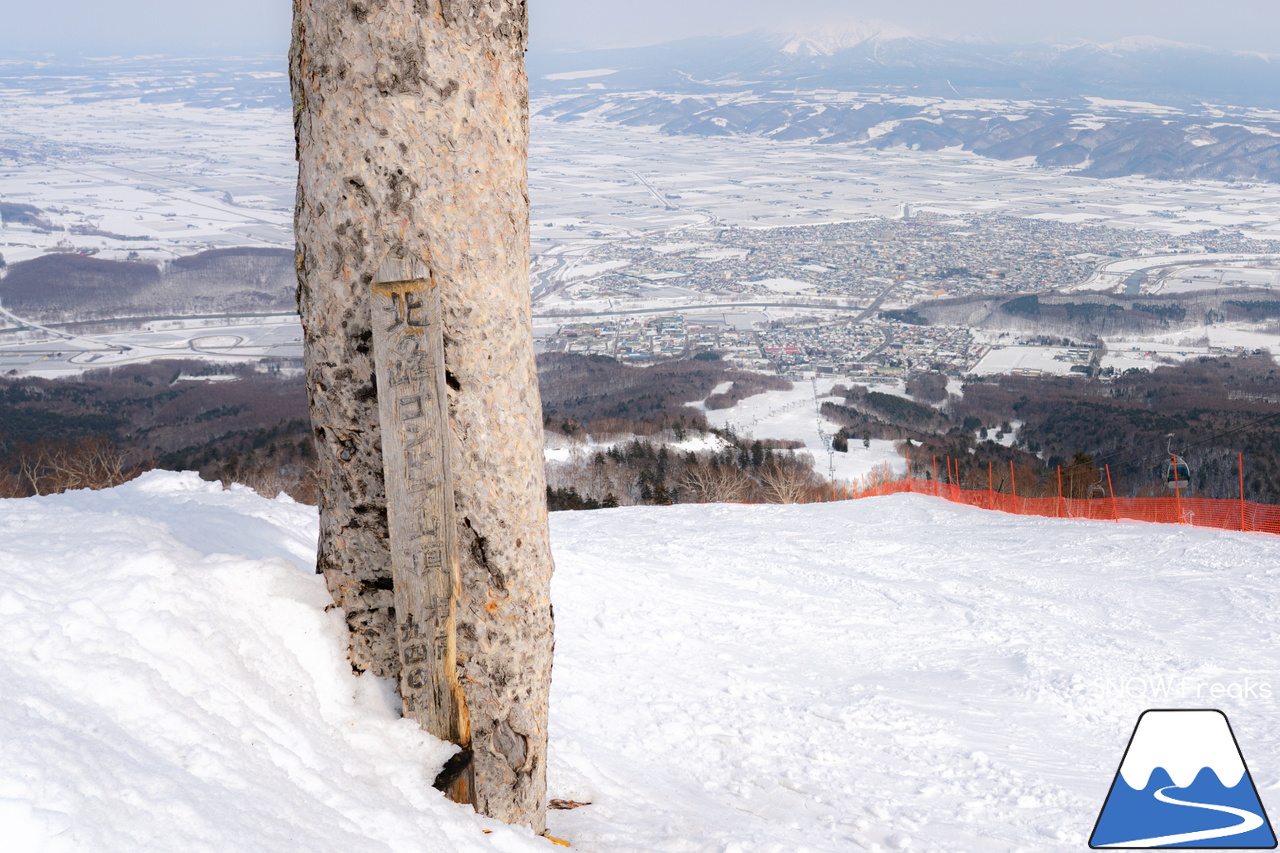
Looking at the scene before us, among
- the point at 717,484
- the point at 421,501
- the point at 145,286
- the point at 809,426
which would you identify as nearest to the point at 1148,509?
the point at 717,484

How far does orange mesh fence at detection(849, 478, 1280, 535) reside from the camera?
47.8 feet

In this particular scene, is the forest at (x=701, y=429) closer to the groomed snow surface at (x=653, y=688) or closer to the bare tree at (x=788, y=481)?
the bare tree at (x=788, y=481)

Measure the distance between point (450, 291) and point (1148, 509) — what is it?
1834 centimetres

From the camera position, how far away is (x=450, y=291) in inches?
106

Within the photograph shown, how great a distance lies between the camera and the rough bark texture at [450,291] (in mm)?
2623

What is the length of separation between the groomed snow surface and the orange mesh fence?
12.7 feet

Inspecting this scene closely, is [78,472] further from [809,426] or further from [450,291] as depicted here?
[809,426]

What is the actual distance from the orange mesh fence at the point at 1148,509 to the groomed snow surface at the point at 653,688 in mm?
3885

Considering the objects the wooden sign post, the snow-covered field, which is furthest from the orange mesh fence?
the snow-covered field

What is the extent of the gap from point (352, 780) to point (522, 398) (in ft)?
4.09

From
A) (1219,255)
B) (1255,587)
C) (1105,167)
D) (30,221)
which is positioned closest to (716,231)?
(1219,255)

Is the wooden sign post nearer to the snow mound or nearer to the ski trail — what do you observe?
the snow mound

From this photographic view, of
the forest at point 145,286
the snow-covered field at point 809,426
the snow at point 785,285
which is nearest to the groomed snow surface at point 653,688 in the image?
the snow-covered field at point 809,426

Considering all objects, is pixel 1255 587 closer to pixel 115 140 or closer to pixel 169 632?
pixel 169 632
